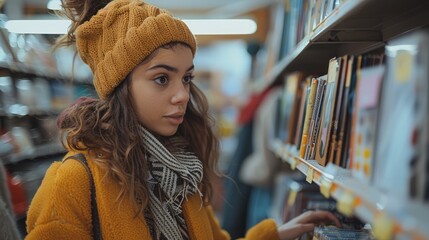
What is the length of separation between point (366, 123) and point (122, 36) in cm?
80

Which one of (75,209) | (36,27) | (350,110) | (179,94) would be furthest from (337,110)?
(36,27)

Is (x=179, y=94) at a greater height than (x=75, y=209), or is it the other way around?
(x=179, y=94)

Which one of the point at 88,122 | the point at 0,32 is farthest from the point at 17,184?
the point at 88,122

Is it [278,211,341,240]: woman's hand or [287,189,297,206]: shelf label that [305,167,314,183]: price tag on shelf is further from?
[287,189,297,206]: shelf label

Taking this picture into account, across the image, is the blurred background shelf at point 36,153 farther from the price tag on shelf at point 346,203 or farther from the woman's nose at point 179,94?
the price tag on shelf at point 346,203

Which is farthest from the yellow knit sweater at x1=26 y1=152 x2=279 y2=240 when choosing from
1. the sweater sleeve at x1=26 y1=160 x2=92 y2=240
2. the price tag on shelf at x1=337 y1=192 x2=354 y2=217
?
the price tag on shelf at x1=337 y1=192 x2=354 y2=217

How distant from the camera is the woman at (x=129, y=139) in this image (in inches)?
51.7

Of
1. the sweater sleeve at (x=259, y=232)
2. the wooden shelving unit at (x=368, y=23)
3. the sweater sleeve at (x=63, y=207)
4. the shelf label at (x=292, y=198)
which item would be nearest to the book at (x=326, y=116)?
the wooden shelving unit at (x=368, y=23)

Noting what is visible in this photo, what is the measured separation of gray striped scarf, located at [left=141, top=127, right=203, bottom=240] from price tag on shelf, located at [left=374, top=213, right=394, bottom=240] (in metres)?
0.82

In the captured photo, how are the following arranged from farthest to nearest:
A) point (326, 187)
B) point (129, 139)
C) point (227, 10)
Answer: point (227, 10), point (129, 139), point (326, 187)

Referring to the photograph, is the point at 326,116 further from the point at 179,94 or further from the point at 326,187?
the point at 179,94

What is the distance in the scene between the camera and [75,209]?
1.29 m

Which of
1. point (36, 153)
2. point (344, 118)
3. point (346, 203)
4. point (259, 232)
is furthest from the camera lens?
point (36, 153)

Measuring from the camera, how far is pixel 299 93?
89.6 inches
